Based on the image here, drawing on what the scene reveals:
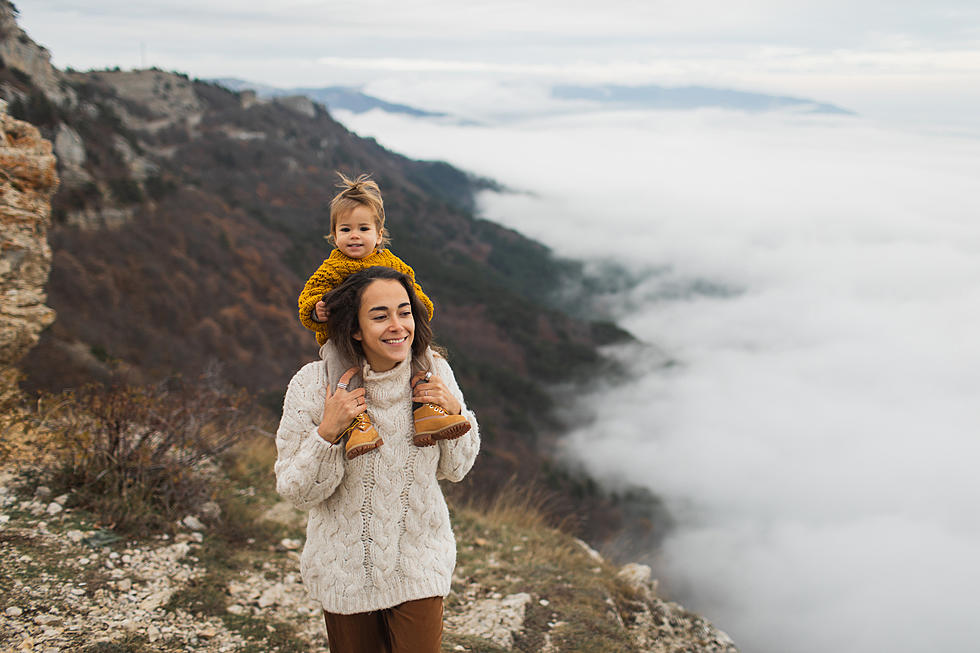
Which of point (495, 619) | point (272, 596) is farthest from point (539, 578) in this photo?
point (272, 596)

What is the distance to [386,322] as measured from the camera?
212 centimetres

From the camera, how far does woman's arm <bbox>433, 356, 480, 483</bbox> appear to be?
2250 mm

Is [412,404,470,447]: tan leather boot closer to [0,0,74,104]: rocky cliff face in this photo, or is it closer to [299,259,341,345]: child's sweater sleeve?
[299,259,341,345]: child's sweater sleeve

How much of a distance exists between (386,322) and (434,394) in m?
0.31

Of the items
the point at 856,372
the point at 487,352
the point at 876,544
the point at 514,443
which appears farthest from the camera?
the point at 856,372

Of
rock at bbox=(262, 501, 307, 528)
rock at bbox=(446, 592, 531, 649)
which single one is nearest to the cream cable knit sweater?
rock at bbox=(446, 592, 531, 649)

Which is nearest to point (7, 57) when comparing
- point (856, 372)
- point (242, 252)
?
point (242, 252)

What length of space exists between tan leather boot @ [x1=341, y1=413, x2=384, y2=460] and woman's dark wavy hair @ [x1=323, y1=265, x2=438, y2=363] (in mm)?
277

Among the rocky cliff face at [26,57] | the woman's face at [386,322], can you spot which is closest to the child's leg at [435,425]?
the woman's face at [386,322]

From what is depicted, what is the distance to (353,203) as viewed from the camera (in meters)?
2.42

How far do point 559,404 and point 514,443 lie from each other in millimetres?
15741

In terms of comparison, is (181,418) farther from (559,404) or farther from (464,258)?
(464,258)

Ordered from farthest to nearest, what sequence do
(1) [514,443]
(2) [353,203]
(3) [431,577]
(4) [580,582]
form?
(1) [514,443]
(4) [580,582]
(2) [353,203]
(3) [431,577]

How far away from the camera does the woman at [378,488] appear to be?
2127mm
